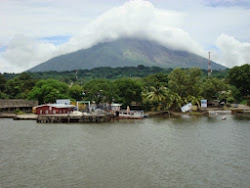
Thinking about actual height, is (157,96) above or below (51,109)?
above

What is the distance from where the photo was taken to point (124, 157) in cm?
2888

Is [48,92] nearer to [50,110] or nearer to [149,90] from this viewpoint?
[50,110]

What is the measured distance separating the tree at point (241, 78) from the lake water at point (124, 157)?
38789 mm

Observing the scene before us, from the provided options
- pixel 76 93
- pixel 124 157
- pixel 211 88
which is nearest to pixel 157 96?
pixel 211 88

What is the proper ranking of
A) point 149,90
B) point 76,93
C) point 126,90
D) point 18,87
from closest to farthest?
point 126,90
point 76,93
point 149,90
point 18,87

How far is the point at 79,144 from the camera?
34688 millimetres

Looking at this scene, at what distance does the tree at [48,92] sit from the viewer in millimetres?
70625

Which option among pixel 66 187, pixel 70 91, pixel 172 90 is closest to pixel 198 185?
pixel 66 187

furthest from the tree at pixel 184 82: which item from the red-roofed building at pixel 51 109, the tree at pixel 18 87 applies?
the tree at pixel 18 87

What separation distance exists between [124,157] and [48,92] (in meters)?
46.6

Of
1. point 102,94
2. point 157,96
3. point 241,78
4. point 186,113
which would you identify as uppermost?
point 241,78

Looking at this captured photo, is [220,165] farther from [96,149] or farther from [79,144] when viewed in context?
[79,144]

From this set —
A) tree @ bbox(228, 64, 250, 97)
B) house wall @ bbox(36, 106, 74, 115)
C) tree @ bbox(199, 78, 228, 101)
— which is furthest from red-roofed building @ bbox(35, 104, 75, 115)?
tree @ bbox(228, 64, 250, 97)

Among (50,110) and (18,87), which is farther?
(18,87)
